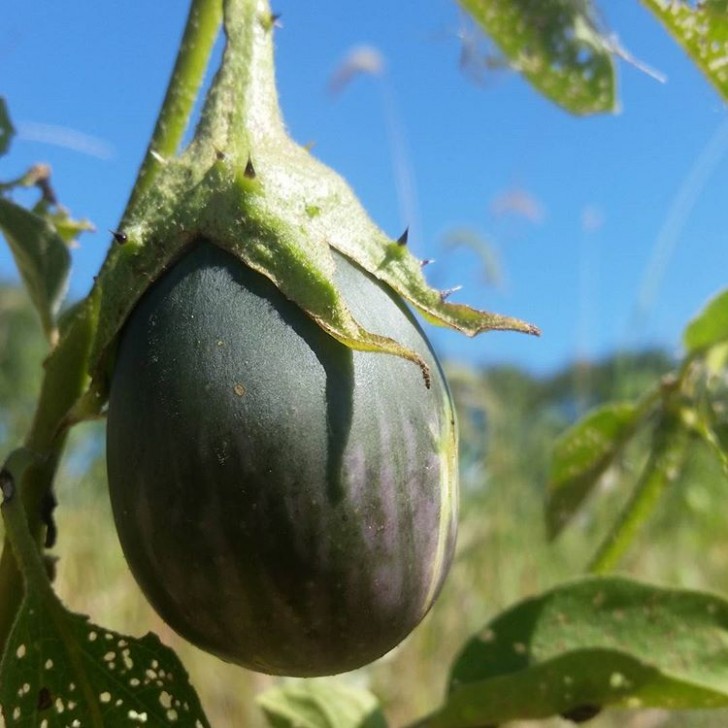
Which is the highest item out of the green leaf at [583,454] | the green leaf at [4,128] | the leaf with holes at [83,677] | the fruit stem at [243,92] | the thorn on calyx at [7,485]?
the fruit stem at [243,92]

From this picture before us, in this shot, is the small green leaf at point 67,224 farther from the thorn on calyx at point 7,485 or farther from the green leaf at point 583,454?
the green leaf at point 583,454

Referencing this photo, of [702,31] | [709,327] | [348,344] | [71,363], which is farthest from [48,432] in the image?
[709,327]

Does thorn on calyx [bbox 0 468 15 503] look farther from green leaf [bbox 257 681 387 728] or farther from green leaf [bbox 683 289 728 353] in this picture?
green leaf [bbox 683 289 728 353]

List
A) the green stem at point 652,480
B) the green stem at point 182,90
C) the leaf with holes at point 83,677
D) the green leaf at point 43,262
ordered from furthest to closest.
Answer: the green stem at point 652,480 < the green leaf at point 43,262 < the green stem at point 182,90 < the leaf with holes at point 83,677

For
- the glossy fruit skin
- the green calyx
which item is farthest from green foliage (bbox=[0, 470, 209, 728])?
the green calyx

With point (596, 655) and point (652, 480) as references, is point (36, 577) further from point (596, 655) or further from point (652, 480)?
point (652, 480)

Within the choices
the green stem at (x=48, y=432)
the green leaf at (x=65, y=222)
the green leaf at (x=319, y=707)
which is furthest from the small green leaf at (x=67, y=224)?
the green leaf at (x=319, y=707)
